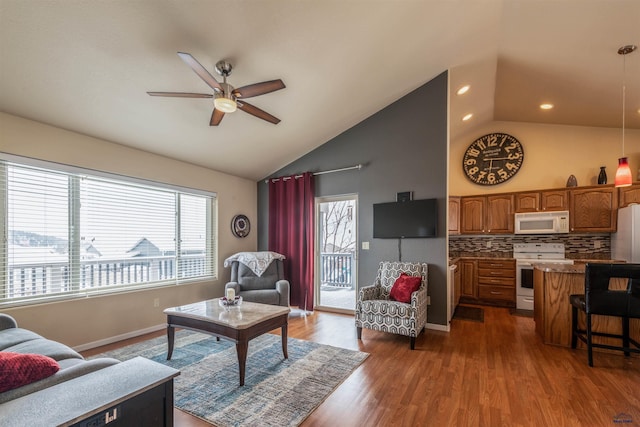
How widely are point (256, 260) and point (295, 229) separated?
91 centimetres

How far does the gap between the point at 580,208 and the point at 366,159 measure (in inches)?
145

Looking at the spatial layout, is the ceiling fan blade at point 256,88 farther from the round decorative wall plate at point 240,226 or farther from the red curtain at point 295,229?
the round decorative wall plate at point 240,226

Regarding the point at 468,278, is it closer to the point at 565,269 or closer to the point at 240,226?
the point at 565,269

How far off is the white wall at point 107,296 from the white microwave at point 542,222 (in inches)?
210

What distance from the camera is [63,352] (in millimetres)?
2004

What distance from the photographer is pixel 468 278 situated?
5395 millimetres

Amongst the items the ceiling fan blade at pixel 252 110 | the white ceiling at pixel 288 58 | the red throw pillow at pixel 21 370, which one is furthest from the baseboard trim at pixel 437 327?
the red throw pillow at pixel 21 370

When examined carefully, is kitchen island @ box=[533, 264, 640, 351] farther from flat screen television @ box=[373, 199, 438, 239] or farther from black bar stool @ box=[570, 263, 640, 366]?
flat screen television @ box=[373, 199, 438, 239]

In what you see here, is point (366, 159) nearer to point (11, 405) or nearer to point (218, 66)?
point (218, 66)

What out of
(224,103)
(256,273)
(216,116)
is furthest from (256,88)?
(256,273)

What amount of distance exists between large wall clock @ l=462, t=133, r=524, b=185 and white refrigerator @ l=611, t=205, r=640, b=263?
5.59 feet

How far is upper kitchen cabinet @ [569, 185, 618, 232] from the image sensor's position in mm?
4531

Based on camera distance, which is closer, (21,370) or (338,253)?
(21,370)

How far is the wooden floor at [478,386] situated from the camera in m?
2.01
